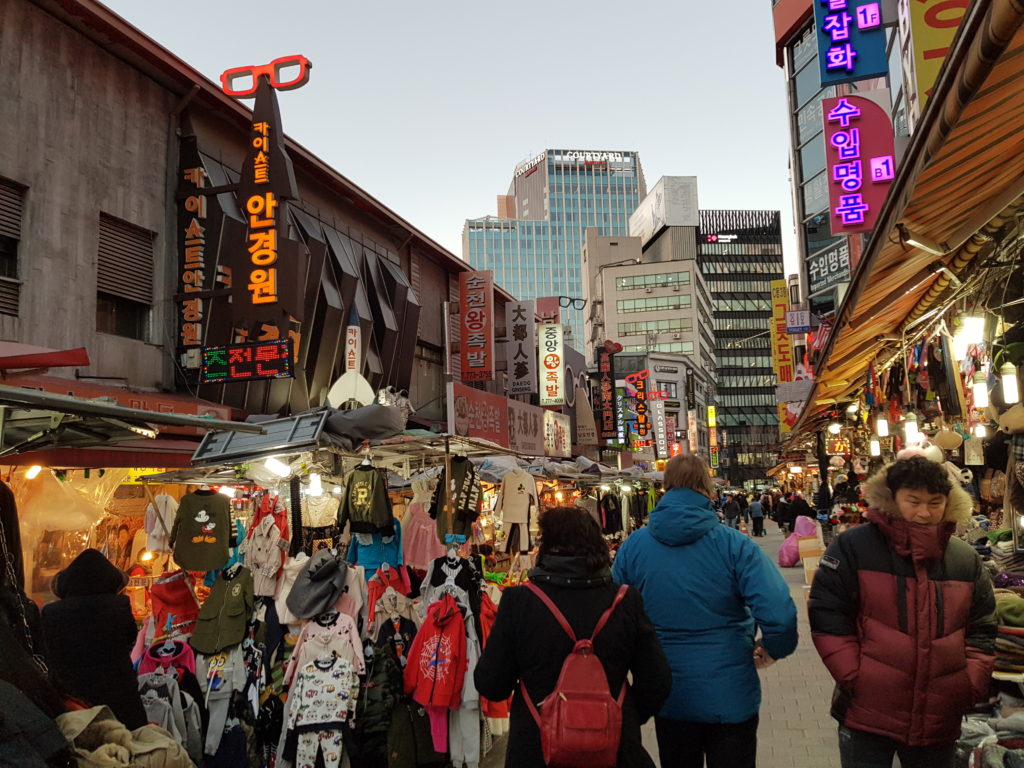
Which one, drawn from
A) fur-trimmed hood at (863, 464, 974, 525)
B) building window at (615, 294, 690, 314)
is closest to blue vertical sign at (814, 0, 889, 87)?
fur-trimmed hood at (863, 464, 974, 525)

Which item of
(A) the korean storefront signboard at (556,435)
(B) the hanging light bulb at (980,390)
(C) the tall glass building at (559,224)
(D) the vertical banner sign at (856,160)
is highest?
(C) the tall glass building at (559,224)

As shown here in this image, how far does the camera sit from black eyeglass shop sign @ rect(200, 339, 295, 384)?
42.1 ft

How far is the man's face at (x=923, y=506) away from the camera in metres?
3.54

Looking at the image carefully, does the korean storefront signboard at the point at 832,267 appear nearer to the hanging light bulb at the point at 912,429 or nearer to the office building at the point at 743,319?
the hanging light bulb at the point at 912,429

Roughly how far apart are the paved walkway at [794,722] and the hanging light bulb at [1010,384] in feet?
10.1

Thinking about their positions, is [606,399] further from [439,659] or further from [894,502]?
[894,502]

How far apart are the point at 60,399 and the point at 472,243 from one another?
17482cm

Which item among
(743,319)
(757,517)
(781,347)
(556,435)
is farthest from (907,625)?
(743,319)

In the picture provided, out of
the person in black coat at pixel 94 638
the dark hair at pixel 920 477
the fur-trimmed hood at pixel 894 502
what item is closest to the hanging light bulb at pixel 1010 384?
the fur-trimmed hood at pixel 894 502

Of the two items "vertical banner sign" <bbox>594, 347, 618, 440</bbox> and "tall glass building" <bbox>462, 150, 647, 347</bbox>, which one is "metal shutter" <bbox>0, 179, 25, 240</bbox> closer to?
"vertical banner sign" <bbox>594, 347, 618, 440</bbox>

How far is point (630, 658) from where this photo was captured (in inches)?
Answer: 139

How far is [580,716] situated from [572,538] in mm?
742

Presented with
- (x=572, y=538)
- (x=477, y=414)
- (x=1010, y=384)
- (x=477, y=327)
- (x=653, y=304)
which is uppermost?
(x=653, y=304)

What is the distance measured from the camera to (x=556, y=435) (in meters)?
28.7
